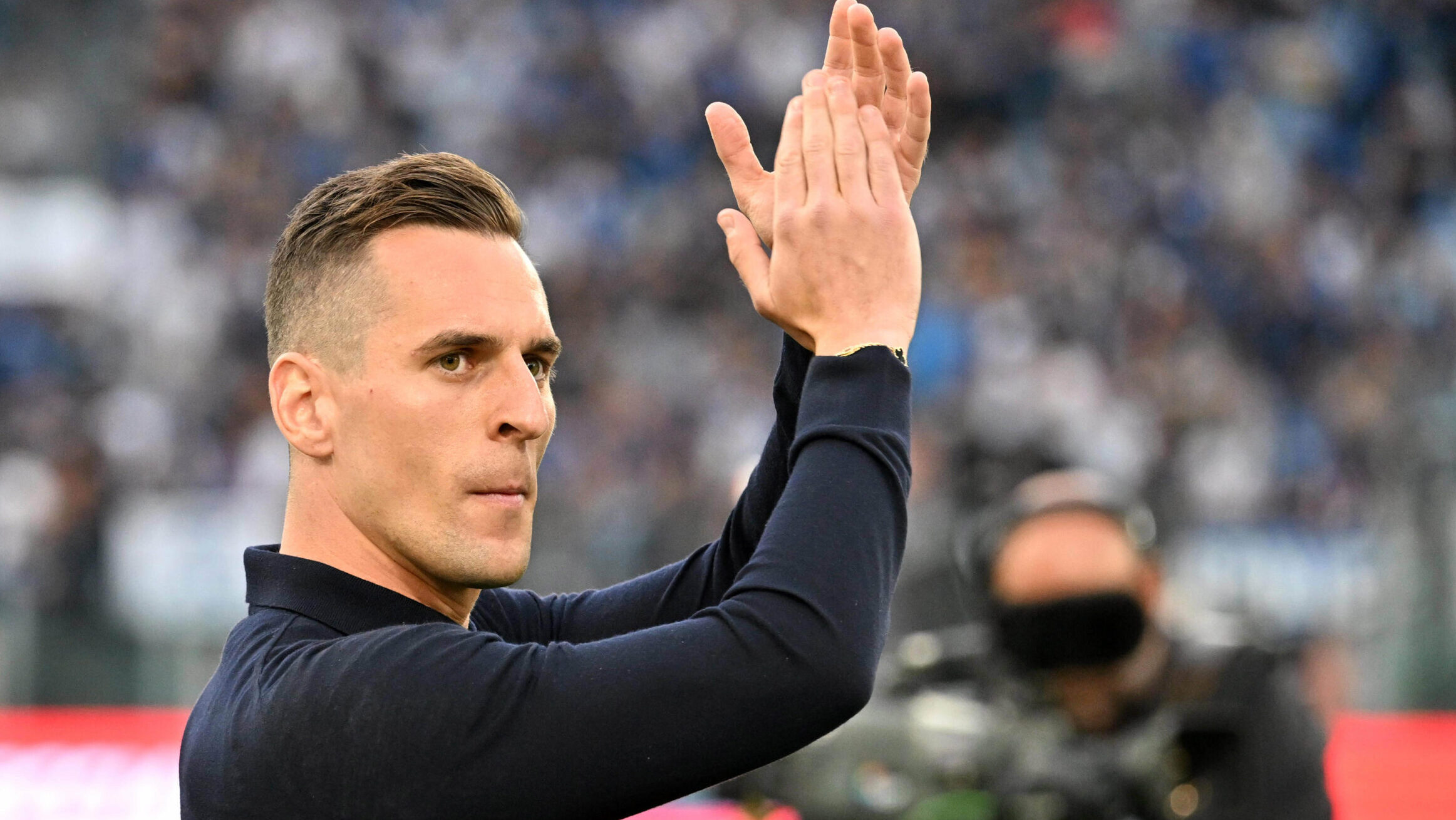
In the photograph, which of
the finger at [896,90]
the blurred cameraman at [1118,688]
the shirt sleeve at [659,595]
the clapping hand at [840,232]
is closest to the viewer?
the clapping hand at [840,232]

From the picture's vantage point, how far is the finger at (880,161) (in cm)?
172

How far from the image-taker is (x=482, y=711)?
5.27ft

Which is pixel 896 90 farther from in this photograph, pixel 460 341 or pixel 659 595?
pixel 659 595

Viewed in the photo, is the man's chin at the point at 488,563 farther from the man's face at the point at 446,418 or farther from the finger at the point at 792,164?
the finger at the point at 792,164

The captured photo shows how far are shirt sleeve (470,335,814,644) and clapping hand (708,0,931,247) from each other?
0.81 feet

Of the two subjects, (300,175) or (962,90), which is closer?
(300,175)

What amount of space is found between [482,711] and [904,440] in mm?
511

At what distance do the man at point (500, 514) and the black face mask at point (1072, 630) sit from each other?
50 centimetres

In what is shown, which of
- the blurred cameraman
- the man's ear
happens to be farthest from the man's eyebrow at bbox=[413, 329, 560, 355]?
the blurred cameraman

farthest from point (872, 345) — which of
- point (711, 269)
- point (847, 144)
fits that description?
point (711, 269)

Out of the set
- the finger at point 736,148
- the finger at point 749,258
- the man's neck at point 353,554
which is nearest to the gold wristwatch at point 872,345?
the finger at point 749,258

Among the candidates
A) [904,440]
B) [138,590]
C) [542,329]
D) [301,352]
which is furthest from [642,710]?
[138,590]

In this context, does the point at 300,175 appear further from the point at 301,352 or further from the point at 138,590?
the point at 301,352

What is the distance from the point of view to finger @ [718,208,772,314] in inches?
70.5
